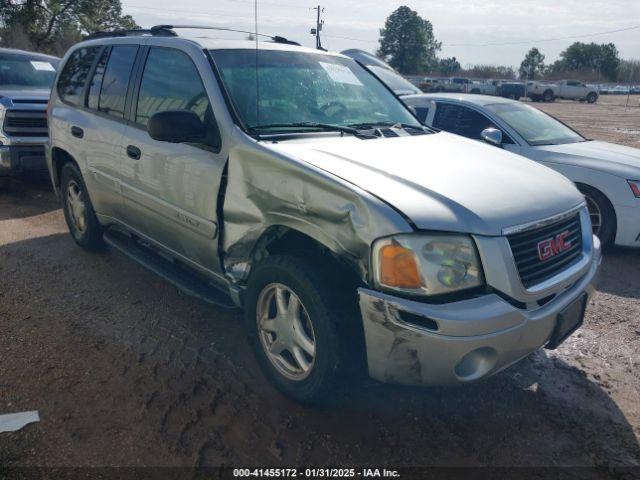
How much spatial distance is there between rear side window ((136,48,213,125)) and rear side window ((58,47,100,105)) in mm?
1140

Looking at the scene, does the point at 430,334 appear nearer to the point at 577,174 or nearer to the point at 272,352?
the point at 272,352

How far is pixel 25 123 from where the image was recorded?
7219 mm

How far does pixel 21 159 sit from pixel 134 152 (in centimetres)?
418

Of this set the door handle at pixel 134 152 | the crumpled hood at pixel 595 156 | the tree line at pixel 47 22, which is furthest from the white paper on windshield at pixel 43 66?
the tree line at pixel 47 22

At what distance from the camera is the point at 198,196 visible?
10.7 ft

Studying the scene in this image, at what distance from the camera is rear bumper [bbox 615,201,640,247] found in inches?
207

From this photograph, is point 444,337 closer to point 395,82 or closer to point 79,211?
point 79,211

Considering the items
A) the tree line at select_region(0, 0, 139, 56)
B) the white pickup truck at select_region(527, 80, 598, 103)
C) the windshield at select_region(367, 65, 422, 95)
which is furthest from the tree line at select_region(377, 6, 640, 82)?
the windshield at select_region(367, 65, 422, 95)

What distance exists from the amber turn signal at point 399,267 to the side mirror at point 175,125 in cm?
139

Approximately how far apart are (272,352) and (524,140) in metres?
4.25

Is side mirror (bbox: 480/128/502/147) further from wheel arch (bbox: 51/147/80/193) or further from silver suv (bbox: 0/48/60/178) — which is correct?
silver suv (bbox: 0/48/60/178)

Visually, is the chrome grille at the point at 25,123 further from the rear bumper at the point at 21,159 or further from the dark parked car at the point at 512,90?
the dark parked car at the point at 512,90

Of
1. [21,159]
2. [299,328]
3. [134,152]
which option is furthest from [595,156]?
[21,159]

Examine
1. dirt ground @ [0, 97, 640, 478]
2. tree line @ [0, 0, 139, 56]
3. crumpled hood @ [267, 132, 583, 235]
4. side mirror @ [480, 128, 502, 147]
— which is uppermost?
tree line @ [0, 0, 139, 56]
